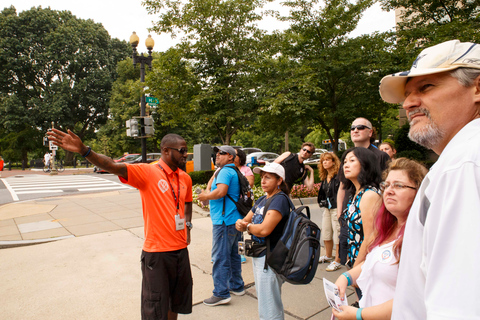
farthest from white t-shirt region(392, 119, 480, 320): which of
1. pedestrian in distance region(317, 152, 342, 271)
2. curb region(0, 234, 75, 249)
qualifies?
curb region(0, 234, 75, 249)

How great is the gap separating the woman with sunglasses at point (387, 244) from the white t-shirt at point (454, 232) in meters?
0.95

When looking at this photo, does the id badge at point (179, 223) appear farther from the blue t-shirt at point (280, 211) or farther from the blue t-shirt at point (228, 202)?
the blue t-shirt at point (228, 202)

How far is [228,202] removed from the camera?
411 centimetres

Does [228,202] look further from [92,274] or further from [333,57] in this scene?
[333,57]

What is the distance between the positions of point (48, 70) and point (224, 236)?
38.5 m

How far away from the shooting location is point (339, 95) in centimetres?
1557

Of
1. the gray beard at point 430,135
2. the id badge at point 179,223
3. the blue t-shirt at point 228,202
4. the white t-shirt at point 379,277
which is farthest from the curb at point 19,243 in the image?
the gray beard at point 430,135

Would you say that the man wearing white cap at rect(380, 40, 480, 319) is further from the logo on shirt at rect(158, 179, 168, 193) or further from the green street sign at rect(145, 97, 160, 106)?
the green street sign at rect(145, 97, 160, 106)

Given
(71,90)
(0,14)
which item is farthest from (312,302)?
(0,14)

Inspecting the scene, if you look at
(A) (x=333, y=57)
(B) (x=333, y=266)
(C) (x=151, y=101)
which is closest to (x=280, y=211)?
(B) (x=333, y=266)

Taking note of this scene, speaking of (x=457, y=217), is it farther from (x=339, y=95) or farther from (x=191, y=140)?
(x=191, y=140)

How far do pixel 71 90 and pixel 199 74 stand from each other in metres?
27.0

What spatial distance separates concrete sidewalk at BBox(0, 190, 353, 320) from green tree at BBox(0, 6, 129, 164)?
2973 cm

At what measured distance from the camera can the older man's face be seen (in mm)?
1021
